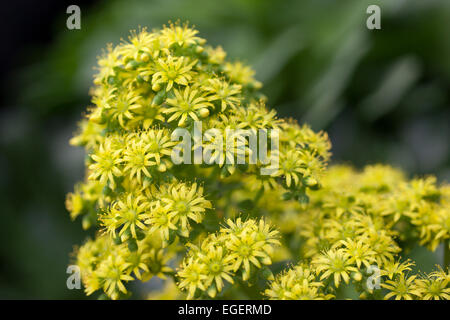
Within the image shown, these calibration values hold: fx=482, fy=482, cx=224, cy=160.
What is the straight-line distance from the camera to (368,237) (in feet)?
4.48

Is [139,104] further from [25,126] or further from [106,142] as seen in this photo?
[25,126]

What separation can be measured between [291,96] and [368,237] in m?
1.77

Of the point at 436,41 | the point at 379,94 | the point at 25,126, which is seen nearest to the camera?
A: the point at 379,94

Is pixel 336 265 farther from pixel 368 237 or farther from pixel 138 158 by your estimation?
pixel 138 158

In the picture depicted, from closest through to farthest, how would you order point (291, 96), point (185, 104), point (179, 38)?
point (185, 104), point (179, 38), point (291, 96)

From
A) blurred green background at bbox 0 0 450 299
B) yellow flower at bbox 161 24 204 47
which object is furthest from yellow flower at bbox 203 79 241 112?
blurred green background at bbox 0 0 450 299

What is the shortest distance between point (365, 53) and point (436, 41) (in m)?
0.46

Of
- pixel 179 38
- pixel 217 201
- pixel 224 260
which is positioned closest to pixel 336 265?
pixel 224 260

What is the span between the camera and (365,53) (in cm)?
268

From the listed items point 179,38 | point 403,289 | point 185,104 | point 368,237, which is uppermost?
point 179,38
